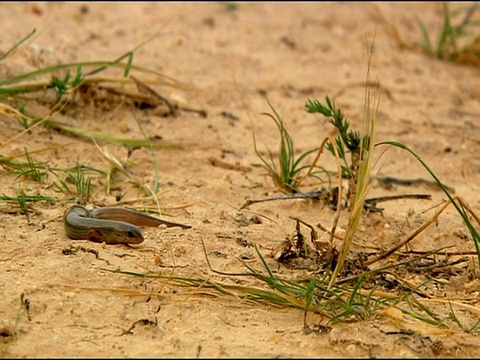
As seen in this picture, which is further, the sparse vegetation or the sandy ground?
the sparse vegetation

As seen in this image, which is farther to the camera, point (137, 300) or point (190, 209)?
point (190, 209)

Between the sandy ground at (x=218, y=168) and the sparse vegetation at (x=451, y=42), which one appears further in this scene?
the sparse vegetation at (x=451, y=42)

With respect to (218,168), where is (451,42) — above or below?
above

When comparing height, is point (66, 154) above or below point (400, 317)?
below

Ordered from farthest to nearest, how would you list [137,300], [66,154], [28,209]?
[66,154], [28,209], [137,300]

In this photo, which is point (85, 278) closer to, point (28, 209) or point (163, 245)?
point (163, 245)

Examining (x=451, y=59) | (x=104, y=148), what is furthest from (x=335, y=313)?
(x=451, y=59)

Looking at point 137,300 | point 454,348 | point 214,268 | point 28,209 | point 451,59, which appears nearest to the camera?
point 454,348

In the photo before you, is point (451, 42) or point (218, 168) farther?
point (451, 42)
